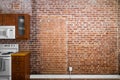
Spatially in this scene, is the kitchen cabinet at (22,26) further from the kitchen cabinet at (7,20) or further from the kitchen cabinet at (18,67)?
the kitchen cabinet at (18,67)

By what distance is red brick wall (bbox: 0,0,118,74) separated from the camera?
5324 mm

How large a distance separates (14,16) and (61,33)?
1.46 meters

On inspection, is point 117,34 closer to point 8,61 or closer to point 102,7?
point 102,7

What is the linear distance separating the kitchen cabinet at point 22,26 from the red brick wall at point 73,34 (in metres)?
0.37

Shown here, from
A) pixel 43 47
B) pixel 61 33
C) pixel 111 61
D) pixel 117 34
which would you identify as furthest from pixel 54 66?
pixel 117 34

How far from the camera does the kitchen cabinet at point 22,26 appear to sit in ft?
16.3

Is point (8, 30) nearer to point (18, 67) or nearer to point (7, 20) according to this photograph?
point (7, 20)

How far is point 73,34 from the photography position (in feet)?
17.6

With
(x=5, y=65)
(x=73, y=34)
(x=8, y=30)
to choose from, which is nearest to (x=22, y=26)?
(x=8, y=30)

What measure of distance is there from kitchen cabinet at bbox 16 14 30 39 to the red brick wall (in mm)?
366

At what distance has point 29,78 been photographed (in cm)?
497

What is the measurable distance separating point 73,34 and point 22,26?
1.53m

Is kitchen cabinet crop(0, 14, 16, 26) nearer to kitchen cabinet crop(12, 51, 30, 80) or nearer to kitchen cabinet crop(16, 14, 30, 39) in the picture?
kitchen cabinet crop(16, 14, 30, 39)

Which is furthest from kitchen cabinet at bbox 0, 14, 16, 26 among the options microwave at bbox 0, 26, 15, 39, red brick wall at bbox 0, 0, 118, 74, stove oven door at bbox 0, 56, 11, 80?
stove oven door at bbox 0, 56, 11, 80
